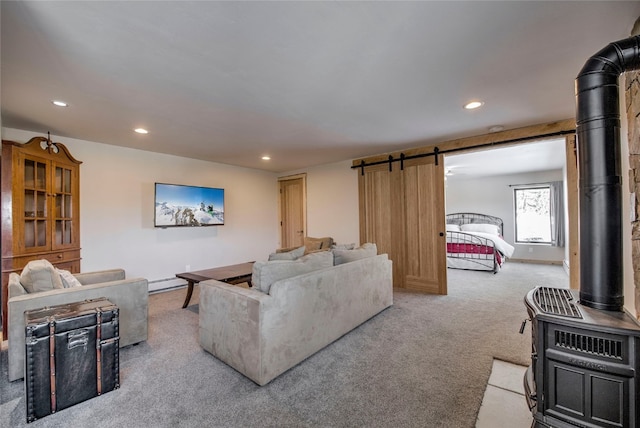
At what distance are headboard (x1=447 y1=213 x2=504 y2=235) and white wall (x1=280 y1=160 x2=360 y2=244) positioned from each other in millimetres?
4423

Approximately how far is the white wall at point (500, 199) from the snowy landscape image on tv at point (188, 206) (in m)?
6.31

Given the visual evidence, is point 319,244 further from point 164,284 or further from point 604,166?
point 604,166

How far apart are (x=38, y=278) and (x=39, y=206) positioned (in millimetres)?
1414

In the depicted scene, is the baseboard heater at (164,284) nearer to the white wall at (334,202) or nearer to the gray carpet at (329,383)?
the gray carpet at (329,383)

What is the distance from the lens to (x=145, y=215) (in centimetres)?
441

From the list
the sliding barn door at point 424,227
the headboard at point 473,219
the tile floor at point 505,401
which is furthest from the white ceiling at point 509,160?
the tile floor at point 505,401

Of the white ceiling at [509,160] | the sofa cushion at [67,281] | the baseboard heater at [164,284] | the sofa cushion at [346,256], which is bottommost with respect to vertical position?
the baseboard heater at [164,284]

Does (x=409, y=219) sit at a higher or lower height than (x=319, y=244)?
higher

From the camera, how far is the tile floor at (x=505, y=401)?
1.62m

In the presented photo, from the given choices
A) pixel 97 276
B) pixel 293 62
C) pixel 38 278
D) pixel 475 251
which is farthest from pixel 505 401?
pixel 475 251

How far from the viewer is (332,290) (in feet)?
8.46

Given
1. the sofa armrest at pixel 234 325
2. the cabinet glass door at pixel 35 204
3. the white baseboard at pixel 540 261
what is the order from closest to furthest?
the sofa armrest at pixel 234 325, the cabinet glass door at pixel 35 204, the white baseboard at pixel 540 261

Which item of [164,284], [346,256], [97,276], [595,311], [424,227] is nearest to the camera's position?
[595,311]

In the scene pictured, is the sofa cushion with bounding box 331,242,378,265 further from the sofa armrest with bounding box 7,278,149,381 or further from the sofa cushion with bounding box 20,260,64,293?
the sofa cushion with bounding box 20,260,64,293
